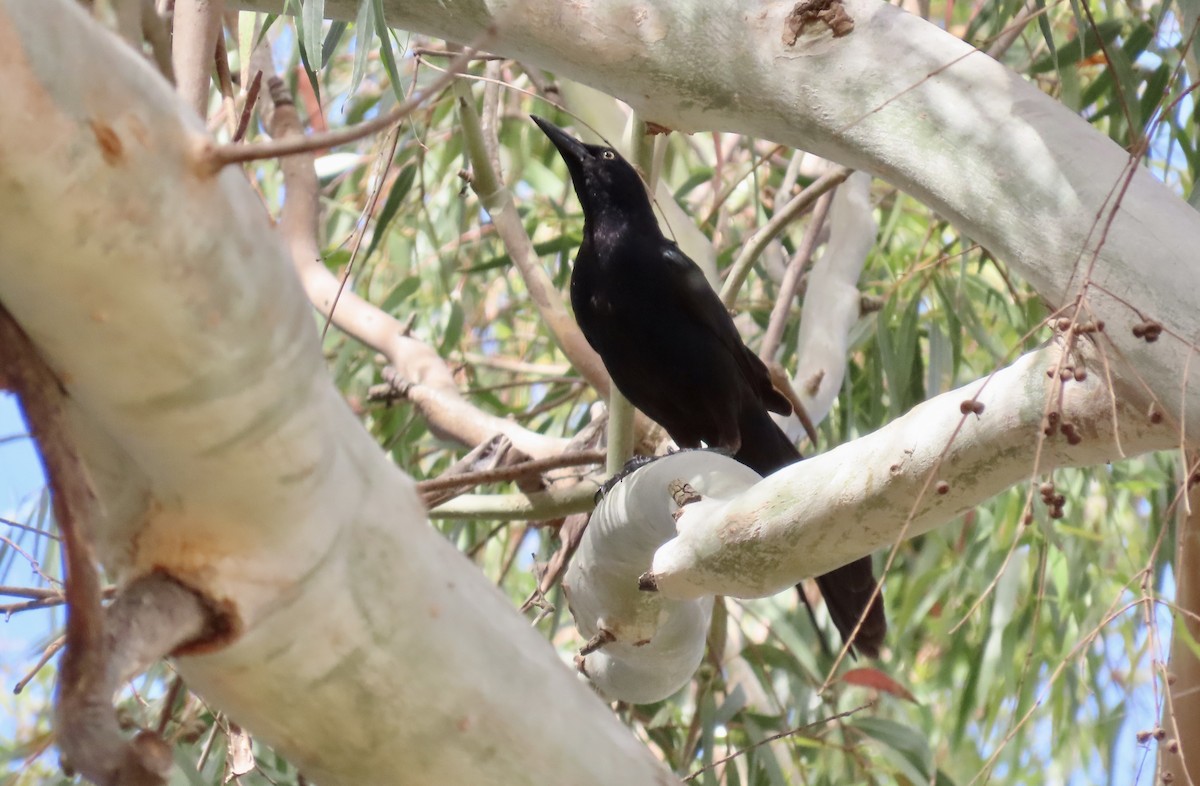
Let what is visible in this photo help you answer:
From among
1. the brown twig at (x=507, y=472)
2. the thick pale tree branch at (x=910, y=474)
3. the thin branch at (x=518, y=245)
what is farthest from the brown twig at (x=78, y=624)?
the thin branch at (x=518, y=245)

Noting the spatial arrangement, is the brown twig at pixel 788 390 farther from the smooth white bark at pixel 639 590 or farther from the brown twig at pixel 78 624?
the brown twig at pixel 78 624

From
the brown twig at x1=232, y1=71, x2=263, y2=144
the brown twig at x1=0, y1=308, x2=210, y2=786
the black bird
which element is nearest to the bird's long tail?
the black bird

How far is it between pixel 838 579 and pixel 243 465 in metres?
1.72

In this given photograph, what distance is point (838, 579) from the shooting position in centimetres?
232

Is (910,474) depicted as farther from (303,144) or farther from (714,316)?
(714,316)

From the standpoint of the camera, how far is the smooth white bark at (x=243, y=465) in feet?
2.08

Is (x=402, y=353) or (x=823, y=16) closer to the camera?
(x=823, y=16)

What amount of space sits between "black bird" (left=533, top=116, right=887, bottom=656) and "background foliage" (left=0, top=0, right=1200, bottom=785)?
21 cm

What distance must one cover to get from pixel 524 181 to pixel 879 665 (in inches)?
63.2

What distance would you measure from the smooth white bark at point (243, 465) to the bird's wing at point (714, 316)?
1.71 metres

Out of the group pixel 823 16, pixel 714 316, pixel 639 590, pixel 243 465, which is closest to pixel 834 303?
pixel 714 316

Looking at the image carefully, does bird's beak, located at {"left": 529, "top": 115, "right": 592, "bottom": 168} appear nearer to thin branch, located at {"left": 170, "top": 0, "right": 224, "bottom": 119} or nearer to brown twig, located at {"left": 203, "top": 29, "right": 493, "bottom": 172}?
thin branch, located at {"left": 170, "top": 0, "right": 224, "bottom": 119}

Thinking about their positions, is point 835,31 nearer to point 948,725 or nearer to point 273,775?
point 273,775

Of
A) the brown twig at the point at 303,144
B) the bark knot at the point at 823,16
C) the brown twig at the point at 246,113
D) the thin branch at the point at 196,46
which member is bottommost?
the bark knot at the point at 823,16
